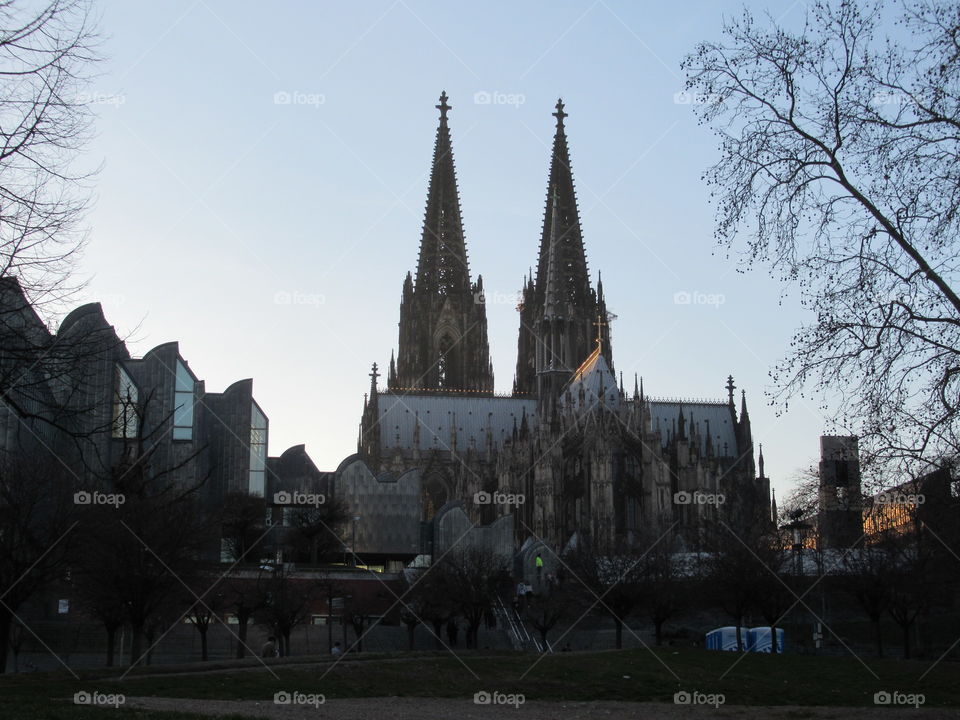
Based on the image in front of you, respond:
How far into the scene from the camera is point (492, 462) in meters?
94.1

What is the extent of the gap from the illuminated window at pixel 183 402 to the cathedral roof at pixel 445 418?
41.4 meters

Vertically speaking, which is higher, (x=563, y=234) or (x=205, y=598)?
(x=563, y=234)

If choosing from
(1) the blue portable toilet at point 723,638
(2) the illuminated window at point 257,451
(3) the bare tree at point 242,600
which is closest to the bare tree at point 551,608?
(1) the blue portable toilet at point 723,638

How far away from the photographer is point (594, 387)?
87.2 meters

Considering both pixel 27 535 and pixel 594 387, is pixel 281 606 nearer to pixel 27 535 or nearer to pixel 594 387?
pixel 27 535

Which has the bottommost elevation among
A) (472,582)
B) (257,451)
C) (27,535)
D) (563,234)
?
(472,582)

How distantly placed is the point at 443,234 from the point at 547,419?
125 ft

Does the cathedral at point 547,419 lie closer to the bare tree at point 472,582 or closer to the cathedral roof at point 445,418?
the cathedral roof at point 445,418

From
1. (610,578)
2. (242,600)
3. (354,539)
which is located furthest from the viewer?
(354,539)

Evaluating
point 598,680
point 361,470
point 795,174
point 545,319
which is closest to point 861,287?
point 795,174

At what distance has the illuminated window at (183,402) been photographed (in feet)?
203

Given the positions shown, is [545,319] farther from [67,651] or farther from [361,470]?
[67,651]

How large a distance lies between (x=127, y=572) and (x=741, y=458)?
7526 centimetres

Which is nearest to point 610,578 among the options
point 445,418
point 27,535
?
point 27,535
